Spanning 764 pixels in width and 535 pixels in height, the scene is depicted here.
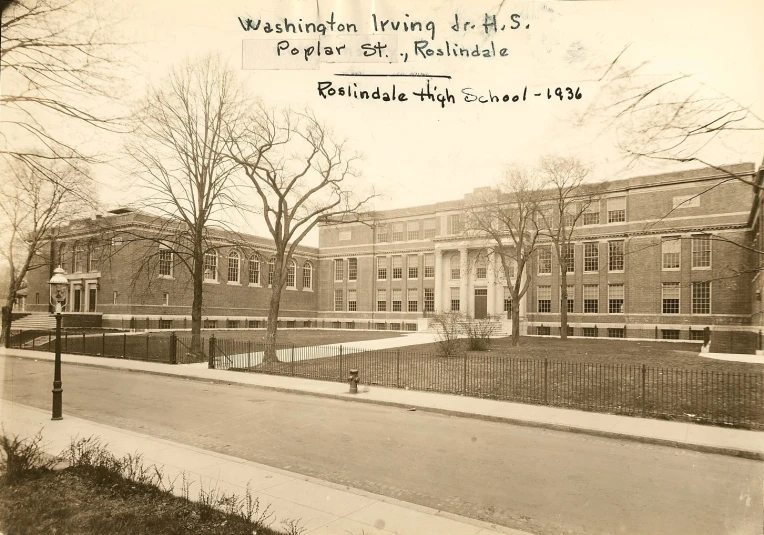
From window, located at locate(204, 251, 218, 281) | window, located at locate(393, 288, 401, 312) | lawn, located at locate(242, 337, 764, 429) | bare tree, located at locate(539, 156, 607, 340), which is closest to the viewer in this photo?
lawn, located at locate(242, 337, 764, 429)

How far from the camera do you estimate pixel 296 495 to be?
20.1 feet

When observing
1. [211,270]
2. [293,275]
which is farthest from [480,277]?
[211,270]

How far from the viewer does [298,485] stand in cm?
652

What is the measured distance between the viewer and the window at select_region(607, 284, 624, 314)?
42938mm

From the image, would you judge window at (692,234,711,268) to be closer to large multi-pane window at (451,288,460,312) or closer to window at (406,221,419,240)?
large multi-pane window at (451,288,460,312)

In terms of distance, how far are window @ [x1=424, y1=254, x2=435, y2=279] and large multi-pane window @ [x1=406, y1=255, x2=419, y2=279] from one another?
1047 mm

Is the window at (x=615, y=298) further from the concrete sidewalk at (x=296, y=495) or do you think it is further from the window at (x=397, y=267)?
the concrete sidewalk at (x=296, y=495)

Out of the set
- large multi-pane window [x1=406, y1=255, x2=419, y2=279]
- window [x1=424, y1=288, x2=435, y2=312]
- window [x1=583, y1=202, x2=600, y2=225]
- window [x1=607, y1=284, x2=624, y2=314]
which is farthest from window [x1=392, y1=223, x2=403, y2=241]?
window [x1=607, y1=284, x2=624, y2=314]

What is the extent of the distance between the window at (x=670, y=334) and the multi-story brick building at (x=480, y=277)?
0.36ft


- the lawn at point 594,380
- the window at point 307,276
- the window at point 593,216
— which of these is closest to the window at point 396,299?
the window at point 307,276

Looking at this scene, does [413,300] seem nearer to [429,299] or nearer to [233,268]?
[429,299]

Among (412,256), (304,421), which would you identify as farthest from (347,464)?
(412,256)

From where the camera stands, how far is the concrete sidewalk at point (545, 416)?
9.82 metres

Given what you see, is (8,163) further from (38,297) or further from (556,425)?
(38,297)
